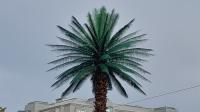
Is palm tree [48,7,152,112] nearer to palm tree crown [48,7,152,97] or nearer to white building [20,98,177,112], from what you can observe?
palm tree crown [48,7,152,97]

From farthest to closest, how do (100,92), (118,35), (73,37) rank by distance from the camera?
(118,35), (73,37), (100,92)

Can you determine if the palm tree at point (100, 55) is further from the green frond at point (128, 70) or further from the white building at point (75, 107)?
the white building at point (75, 107)

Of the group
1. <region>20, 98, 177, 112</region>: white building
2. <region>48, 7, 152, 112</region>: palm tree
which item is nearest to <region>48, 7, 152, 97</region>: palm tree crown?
<region>48, 7, 152, 112</region>: palm tree

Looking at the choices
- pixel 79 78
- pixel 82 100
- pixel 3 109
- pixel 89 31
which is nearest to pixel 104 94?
pixel 79 78

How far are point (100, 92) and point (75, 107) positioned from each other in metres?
73.5

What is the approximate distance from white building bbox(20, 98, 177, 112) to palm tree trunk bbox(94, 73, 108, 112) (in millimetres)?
71882

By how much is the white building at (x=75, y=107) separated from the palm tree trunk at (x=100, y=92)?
71.9 metres

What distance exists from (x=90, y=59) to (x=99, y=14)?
14.9 ft

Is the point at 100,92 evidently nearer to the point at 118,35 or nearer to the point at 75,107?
the point at 118,35

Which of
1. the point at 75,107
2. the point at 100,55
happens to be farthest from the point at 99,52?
the point at 75,107

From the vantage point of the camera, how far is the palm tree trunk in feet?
167

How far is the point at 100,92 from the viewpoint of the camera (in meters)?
50.8

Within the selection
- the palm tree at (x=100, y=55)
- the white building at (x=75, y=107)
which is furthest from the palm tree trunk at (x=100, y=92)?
the white building at (x=75, y=107)

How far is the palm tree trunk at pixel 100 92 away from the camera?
5078 centimetres
